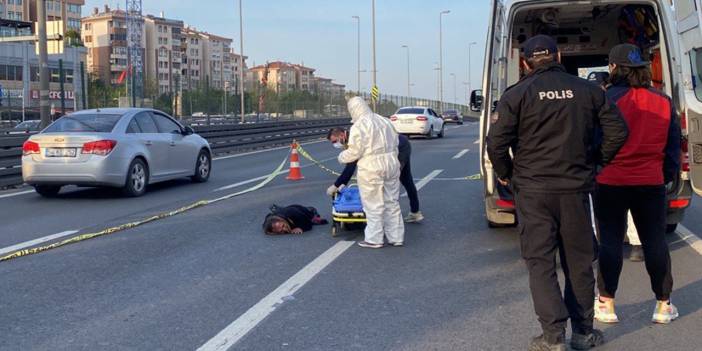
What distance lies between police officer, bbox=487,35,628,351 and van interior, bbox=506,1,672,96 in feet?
10.9

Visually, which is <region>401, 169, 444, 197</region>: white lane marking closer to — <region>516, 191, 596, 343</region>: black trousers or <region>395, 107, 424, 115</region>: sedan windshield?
<region>516, 191, 596, 343</region>: black trousers

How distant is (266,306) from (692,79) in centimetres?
420

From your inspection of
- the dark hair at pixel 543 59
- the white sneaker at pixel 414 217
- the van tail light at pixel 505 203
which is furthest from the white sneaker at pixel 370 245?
the dark hair at pixel 543 59

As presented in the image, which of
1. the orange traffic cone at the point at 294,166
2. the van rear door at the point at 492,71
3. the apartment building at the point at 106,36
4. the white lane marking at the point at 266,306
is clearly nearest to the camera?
the white lane marking at the point at 266,306

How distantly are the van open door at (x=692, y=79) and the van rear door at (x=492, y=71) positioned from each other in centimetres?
163

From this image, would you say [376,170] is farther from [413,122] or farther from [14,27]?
[14,27]

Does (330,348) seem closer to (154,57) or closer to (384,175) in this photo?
(384,175)

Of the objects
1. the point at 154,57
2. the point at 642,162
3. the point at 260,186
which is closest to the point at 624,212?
the point at 642,162

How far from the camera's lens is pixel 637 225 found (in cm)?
530

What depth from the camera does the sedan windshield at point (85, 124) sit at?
41.9 feet

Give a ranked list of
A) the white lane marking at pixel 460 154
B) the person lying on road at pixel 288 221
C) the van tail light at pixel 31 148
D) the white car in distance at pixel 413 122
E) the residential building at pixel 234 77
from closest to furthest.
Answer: the person lying on road at pixel 288 221
the van tail light at pixel 31 148
the white lane marking at pixel 460 154
the white car in distance at pixel 413 122
the residential building at pixel 234 77

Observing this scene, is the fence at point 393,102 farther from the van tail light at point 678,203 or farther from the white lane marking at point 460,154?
the van tail light at point 678,203

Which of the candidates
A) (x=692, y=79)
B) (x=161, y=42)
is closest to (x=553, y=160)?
(x=692, y=79)

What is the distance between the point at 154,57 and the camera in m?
131
